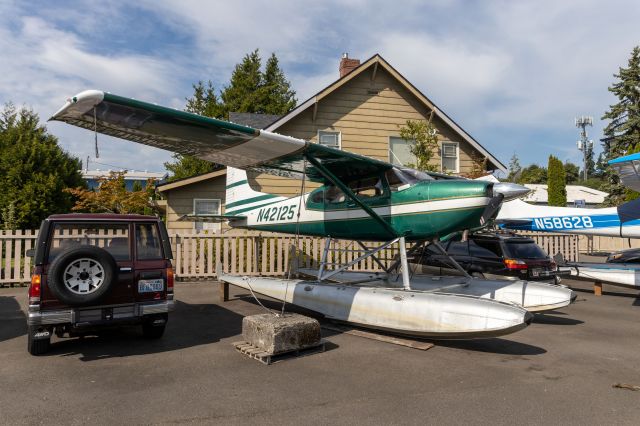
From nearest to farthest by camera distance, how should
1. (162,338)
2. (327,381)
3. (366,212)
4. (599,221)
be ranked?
(327,381), (162,338), (366,212), (599,221)

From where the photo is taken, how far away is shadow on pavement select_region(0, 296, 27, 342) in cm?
679

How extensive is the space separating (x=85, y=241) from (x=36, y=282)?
4.71 feet

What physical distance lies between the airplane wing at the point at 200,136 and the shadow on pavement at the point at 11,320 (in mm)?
3490

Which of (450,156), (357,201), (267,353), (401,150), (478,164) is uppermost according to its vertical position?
(401,150)

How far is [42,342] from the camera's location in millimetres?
5496

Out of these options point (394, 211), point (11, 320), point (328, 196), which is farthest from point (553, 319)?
point (11, 320)

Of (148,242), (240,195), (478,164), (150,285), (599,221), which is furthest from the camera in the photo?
(478,164)

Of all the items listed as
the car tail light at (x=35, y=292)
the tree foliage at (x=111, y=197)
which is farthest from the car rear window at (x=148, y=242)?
Result: the tree foliage at (x=111, y=197)

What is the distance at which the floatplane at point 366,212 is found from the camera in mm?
5727

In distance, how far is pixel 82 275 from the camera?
17.5ft

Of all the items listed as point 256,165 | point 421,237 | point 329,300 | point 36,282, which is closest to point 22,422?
point 36,282

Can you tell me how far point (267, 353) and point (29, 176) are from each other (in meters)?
15.7

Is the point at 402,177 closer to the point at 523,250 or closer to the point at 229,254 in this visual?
the point at 523,250

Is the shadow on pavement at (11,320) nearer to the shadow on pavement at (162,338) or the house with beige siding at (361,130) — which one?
the shadow on pavement at (162,338)
